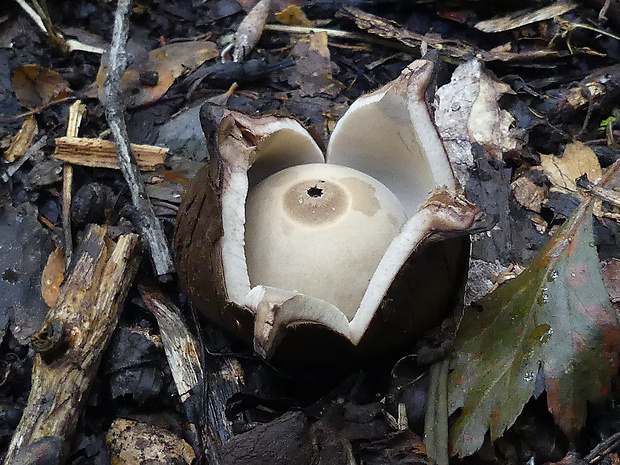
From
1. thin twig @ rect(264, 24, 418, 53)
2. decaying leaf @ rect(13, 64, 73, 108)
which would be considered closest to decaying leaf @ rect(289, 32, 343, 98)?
thin twig @ rect(264, 24, 418, 53)

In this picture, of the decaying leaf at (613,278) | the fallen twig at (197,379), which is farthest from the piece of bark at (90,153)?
the decaying leaf at (613,278)

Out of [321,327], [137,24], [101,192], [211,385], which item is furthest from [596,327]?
[137,24]

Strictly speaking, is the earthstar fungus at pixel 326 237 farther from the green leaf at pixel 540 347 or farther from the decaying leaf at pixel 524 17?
the decaying leaf at pixel 524 17

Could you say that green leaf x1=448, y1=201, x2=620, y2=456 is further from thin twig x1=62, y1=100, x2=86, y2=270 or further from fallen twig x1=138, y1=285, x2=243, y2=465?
thin twig x1=62, y1=100, x2=86, y2=270

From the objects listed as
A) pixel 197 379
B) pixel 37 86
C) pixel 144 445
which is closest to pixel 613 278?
pixel 197 379

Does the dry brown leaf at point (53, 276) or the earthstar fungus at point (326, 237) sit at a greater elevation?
the earthstar fungus at point (326, 237)

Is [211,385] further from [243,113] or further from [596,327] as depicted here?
[596,327]
